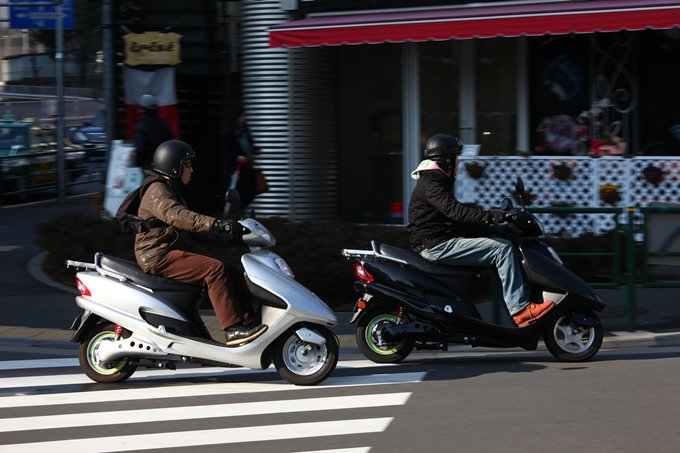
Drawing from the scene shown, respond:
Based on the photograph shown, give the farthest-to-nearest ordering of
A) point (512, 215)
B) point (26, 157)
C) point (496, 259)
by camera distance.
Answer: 1. point (26, 157)
2. point (496, 259)
3. point (512, 215)

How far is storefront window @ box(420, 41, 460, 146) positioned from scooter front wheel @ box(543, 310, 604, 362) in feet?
25.4

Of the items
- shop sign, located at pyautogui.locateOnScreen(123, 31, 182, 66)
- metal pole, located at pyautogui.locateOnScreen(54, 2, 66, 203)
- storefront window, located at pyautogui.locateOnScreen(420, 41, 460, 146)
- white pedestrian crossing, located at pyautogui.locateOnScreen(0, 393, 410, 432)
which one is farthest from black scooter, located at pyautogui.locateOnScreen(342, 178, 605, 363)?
metal pole, located at pyautogui.locateOnScreen(54, 2, 66, 203)

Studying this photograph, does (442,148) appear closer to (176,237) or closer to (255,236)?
(255,236)

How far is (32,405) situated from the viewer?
24.0ft

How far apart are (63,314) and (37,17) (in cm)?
1343

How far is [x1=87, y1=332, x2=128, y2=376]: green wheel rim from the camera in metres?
7.75

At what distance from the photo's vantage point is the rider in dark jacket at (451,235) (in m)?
8.31

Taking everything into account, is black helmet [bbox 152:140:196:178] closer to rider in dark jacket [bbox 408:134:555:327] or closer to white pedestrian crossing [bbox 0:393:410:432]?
white pedestrian crossing [bbox 0:393:410:432]

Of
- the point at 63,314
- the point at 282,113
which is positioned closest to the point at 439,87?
the point at 282,113

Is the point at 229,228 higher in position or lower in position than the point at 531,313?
higher

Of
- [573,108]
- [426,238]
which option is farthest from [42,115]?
[426,238]

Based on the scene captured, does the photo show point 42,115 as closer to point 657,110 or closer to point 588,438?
point 657,110

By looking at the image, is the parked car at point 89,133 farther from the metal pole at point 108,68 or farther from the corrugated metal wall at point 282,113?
the corrugated metal wall at point 282,113

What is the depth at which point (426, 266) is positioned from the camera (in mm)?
8398
